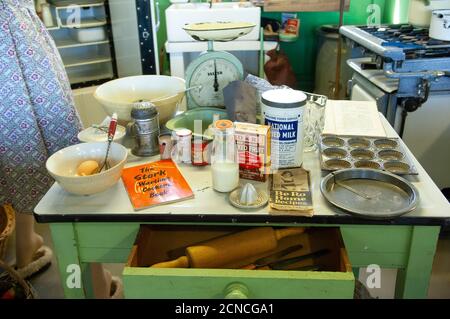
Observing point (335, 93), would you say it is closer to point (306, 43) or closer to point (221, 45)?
point (306, 43)

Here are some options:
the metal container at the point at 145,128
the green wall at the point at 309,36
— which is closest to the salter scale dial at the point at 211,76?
the metal container at the point at 145,128

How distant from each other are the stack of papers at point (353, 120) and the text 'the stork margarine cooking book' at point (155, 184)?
47 cm

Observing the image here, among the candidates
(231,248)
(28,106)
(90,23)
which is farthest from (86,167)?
(90,23)

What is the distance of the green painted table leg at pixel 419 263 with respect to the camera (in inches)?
37.6

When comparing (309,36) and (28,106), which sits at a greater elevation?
(28,106)

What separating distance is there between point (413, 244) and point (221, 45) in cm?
170

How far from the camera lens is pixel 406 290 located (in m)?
1.01

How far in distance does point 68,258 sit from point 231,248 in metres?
0.39

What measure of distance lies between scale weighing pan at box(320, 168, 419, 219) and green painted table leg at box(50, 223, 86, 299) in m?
0.59

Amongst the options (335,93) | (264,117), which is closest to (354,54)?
(335,93)

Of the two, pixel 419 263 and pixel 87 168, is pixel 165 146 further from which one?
pixel 419 263

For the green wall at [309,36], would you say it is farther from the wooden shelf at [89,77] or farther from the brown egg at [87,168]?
the brown egg at [87,168]

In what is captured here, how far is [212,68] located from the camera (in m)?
1.31

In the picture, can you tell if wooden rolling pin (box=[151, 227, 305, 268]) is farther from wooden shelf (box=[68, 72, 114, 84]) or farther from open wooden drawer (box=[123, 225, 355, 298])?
wooden shelf (box=[68, 72, 114, 84])
